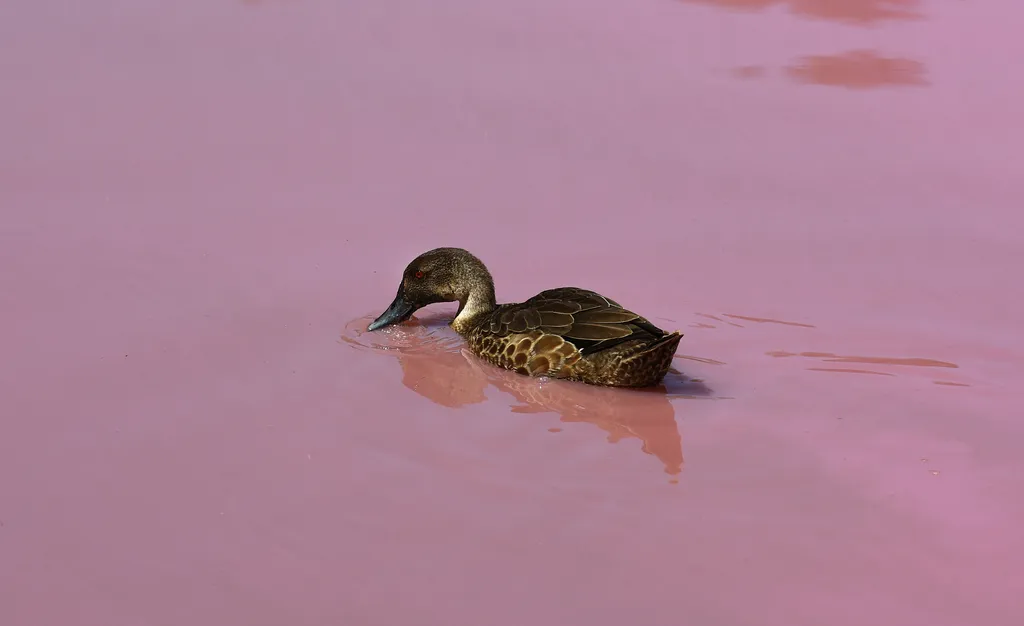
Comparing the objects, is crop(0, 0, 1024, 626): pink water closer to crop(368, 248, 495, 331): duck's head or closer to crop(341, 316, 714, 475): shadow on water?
crop(341, 316, 714, 475): shadow on water

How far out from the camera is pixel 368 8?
42.7 feet

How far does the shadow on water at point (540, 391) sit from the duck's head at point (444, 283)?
20 cm

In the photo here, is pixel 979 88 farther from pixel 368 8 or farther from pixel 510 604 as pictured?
pixel 510 604

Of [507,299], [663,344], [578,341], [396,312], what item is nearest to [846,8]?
[507,299]

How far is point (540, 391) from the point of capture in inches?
288

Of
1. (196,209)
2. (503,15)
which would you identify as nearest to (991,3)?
(503,15)

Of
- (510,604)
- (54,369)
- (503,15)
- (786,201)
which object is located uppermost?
(503,15)

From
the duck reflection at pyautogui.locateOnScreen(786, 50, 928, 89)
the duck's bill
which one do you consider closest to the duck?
the duck's bill

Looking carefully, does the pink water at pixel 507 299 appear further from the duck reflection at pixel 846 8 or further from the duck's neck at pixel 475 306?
the duck's neck at pixel 475 306

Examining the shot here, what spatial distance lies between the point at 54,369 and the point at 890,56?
29.4ft

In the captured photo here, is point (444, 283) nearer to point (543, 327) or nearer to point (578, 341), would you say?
point (543, 327)

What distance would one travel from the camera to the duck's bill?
8.05 m

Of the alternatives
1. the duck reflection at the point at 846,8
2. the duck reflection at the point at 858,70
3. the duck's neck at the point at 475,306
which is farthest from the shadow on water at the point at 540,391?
the duck reflection at the point at 846,8

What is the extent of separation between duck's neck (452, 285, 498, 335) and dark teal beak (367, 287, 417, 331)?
34 cm
